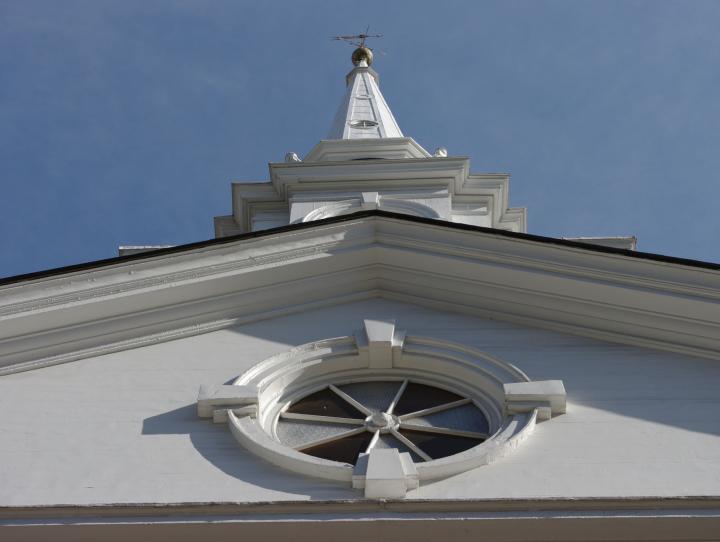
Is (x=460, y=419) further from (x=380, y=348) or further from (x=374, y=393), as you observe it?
(x=380, y=348)

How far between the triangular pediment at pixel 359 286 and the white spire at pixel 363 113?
11.5 meters

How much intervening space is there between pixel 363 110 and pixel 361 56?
518 centimetres

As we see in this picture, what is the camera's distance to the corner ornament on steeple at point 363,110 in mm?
23500

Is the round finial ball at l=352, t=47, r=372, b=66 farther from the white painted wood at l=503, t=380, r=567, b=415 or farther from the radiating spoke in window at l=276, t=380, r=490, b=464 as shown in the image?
the white painted wood at l=503, t=380, r=567, b=415

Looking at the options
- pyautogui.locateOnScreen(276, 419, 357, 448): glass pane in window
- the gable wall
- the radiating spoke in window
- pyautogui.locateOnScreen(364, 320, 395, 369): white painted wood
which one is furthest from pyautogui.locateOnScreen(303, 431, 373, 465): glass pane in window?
pyautogui.locateOnScreen(364, 320, 395, 369): white painted wood

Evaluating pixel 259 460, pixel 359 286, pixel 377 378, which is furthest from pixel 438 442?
pixel 359 286

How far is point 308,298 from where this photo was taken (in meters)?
11.3

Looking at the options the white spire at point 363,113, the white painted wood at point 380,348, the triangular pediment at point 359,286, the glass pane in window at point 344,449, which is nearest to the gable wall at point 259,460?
the triangular pediment at point 359,286

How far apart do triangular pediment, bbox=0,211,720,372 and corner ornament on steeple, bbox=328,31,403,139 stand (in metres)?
11.5

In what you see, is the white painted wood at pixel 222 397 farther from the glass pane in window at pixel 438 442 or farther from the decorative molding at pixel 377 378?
the glass pane in window at pixel 438 442

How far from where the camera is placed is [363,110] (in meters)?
25.2

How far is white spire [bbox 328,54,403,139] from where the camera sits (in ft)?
77.0

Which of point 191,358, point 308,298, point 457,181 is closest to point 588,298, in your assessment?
point 308,298

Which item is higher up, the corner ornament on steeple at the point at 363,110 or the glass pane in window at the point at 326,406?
the corner ornament on steeple at the point at 363,110
